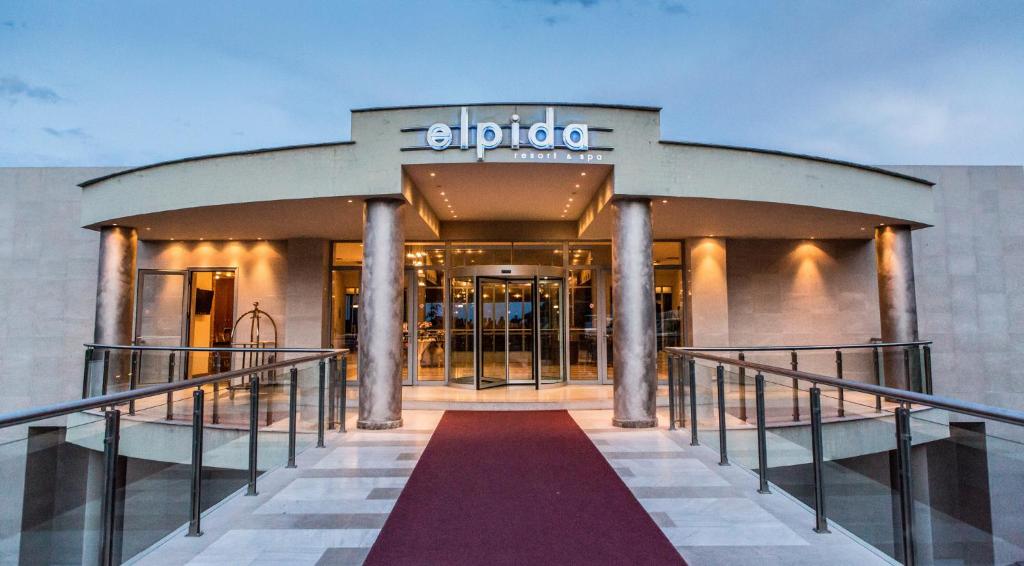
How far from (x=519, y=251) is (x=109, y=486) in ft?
32.2

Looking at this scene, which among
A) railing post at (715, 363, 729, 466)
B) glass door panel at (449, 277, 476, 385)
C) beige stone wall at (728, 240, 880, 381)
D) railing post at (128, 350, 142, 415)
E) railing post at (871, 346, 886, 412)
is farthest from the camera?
beige stone wall at (728, 240, 880, 381)

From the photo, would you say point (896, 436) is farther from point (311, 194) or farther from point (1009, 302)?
point (1009, 302)

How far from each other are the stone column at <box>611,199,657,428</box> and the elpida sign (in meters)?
1.20

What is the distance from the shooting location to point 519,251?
12.2 metres

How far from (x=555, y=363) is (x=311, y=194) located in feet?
20.6

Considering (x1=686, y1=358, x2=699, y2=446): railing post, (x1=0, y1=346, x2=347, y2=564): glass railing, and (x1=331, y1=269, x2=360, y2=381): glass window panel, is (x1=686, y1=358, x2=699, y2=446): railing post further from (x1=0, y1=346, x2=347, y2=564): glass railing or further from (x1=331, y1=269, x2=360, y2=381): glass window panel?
(x1=331, y1=269, x2=360, y2=381): glass window panel

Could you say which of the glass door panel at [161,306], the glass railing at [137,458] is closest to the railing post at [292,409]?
the glass railing at [137,458]

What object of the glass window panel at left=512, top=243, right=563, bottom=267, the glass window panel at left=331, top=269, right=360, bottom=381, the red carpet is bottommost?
the red carpet

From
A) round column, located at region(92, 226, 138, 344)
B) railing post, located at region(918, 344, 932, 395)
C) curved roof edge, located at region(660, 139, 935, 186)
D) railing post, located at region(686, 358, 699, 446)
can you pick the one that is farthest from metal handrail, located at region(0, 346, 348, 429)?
railing post, located at region(918, 344, 932, 395)

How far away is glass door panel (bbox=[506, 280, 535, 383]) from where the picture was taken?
1142cm

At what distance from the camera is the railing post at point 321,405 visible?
6.45 meters

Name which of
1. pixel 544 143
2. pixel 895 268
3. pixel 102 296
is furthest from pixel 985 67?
pixel 102 296

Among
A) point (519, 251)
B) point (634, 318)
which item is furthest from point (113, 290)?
point (634, 318)

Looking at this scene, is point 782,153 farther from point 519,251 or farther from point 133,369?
point 133,369
